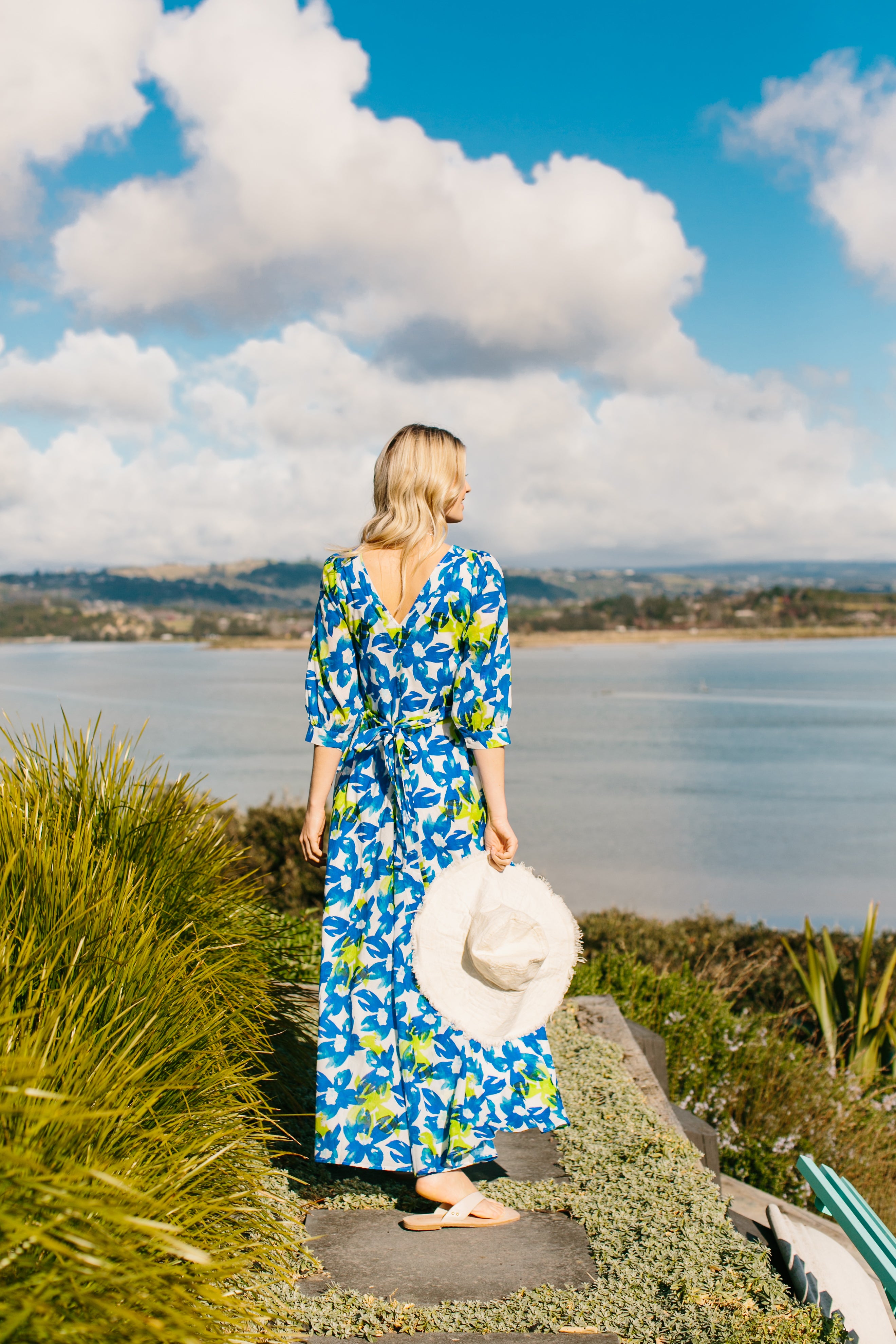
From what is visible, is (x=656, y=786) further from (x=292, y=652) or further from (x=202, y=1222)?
(x=292, y=652)

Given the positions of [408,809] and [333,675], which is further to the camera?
[333,675]

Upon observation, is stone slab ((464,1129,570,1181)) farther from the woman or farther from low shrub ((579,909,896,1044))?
low shrub ((579,909,896,1044))

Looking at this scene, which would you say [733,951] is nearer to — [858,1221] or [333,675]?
[858,1221]

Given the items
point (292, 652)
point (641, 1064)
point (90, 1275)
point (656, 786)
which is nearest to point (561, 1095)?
point (641, 1064)

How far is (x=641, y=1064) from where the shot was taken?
361 centimetres

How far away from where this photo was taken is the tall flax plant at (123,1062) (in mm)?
1252

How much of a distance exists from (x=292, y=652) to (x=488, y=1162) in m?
77.1

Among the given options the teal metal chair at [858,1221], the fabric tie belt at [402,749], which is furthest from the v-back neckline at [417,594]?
the teal metal chair at [858,1221]

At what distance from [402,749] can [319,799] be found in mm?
272

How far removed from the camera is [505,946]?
2.53m

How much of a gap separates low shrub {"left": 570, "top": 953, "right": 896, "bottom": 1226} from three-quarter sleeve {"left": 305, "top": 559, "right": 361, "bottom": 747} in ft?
8.80

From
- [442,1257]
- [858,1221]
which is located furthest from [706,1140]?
[442,1257]

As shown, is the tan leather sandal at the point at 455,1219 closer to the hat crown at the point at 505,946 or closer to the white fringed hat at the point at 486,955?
the white fringed hat at the point at 486,955

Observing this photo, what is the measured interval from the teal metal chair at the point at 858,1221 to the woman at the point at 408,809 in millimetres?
976
